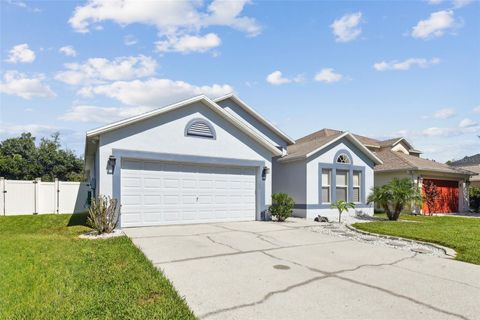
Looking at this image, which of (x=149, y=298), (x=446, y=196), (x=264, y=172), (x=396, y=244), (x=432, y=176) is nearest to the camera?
(x=149, y=298)

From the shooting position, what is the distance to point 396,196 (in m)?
16.0

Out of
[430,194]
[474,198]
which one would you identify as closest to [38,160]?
[430,194]

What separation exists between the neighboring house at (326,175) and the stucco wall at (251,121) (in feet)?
5.64

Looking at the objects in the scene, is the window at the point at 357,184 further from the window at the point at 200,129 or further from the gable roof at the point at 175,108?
the window at the point at 200,129

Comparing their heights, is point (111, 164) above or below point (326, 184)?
above

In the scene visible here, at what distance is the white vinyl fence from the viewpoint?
17453 mm

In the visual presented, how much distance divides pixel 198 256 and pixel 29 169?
→ 3844cm

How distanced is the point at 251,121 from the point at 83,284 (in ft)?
46.8

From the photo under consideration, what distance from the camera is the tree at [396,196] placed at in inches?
625

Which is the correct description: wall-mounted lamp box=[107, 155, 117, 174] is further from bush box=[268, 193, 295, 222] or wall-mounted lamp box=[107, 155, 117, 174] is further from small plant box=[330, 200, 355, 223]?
small plant box=[330, 200, 355, 223]

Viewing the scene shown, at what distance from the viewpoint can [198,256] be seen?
747 centimetres

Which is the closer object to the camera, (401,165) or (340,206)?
(340,206)

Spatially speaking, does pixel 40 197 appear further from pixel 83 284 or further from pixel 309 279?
pixel 309 279

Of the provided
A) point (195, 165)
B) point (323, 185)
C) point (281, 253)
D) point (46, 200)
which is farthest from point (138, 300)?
point (46, 200)
